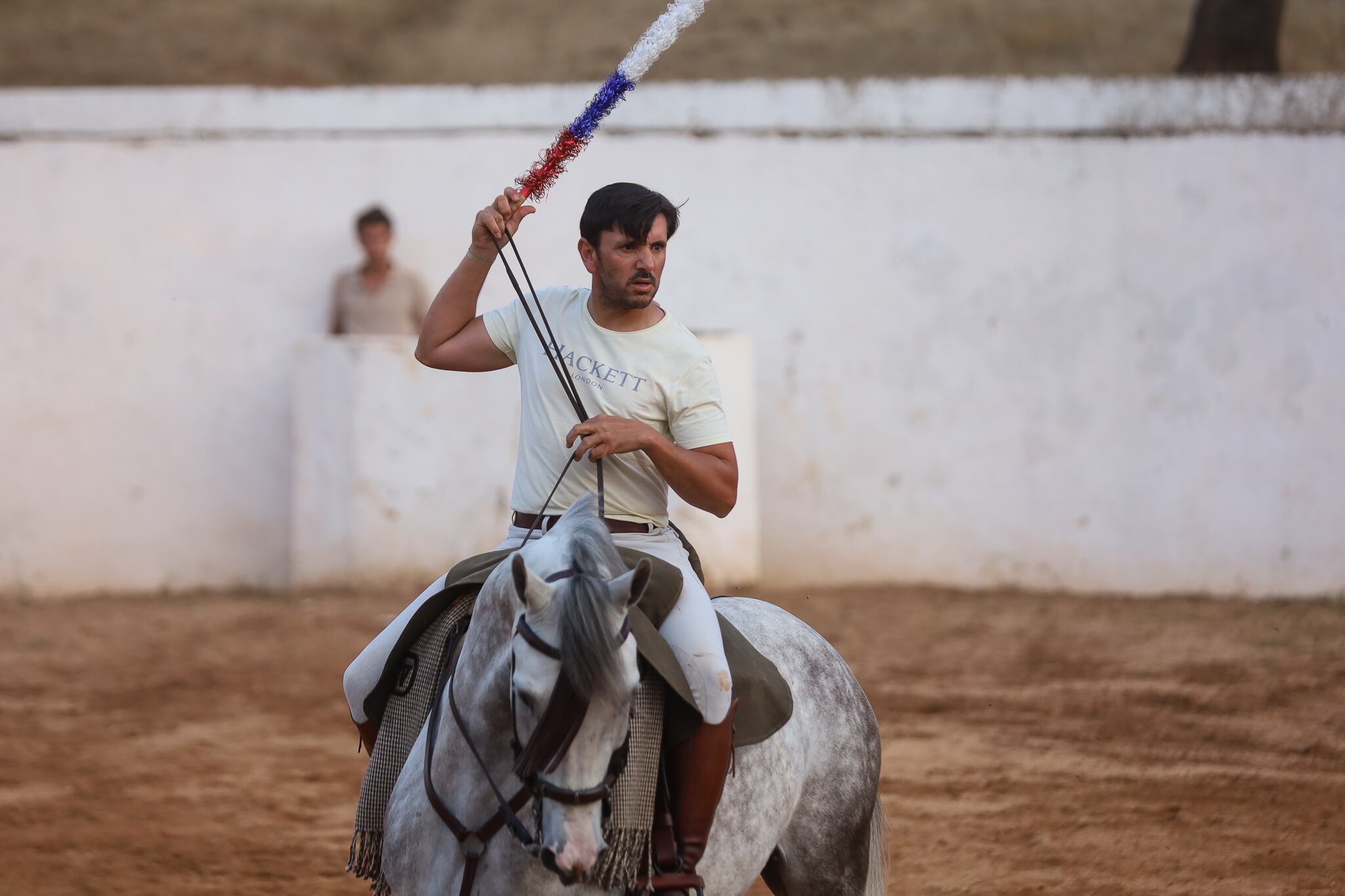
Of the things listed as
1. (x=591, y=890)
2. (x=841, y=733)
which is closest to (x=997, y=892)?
(x=841, y=733)

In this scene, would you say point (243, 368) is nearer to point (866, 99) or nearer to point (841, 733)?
point (866, 99)

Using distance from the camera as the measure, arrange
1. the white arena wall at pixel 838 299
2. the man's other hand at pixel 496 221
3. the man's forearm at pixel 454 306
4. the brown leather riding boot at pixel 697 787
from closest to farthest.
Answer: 1. the brown leather riding boot at pixel 697 787
2. the man's other hand at pixel 496 221
3. the man's forearm at pixel 454 306
4. the white arena wall at pixel 838 299

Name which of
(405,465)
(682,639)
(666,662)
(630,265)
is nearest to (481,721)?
(666,662)

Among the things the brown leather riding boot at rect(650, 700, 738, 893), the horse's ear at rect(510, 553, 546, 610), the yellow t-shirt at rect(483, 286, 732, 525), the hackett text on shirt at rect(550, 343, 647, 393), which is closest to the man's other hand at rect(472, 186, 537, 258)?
the yellow t-shirt at rect(483, 286, 732, 525)

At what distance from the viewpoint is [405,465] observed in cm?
1051

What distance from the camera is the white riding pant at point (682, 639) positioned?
3.44 m

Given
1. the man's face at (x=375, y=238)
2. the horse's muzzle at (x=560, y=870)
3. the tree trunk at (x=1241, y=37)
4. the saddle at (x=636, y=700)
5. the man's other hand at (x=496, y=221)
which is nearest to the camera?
the horse's muzzle at (x=560, y=870)

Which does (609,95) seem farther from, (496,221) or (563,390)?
(563,390)

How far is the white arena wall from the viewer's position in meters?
11.0

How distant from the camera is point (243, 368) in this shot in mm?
11148

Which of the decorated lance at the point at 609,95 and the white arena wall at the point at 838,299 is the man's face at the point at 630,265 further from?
the white arena wall at the point at 838,299

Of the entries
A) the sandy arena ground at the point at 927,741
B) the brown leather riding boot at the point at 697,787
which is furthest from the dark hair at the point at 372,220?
the brown leather riding boot at the point at 697,787

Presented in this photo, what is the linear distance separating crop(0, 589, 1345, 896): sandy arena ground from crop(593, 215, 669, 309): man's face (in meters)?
2.87

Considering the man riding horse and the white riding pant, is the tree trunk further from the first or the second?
the white riding pant
